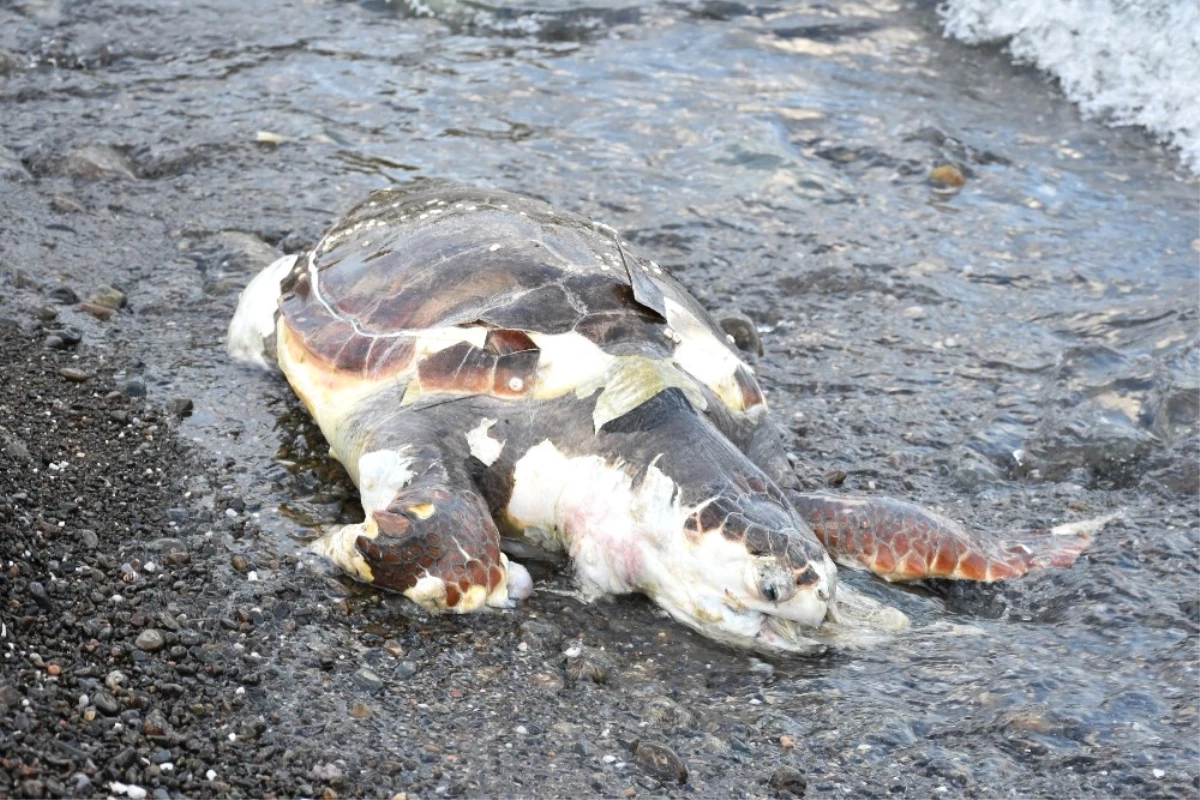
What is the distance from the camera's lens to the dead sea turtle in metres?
4.20

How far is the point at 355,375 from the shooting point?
197 inches

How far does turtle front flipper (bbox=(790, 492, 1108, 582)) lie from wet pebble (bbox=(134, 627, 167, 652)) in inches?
87.3

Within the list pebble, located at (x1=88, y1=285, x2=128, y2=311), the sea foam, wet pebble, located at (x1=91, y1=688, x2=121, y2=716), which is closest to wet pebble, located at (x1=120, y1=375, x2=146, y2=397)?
pebble, located at (x1=88, y1=285, x2=128, y2=311)

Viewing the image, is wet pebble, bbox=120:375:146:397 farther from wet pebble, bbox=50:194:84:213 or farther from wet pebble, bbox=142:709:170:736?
wet pebble, bbox=142:709:170:736

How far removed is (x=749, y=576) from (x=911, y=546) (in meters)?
0.89

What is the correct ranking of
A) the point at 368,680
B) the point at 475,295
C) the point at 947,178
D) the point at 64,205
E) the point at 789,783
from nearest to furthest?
1. the point at 789,783
2. the point at 368,680
3. the point at 475,295
4. the point at 64,205
5. the point at 947,178

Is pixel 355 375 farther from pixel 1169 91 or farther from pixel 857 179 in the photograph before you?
pixel 1169 91

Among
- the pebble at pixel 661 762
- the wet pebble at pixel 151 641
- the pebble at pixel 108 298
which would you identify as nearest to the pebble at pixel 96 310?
the pebble at pixel 108 298

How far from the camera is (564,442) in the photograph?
459cm

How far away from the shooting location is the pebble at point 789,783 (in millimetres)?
3588

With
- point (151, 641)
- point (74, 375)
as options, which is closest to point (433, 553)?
point (151, 641)

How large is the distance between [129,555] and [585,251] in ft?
6.59

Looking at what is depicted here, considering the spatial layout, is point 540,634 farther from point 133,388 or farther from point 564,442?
point 133,388

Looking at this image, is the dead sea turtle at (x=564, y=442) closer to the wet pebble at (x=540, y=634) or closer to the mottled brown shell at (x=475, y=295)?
the mottled brown shell at (x=475, y=295)
